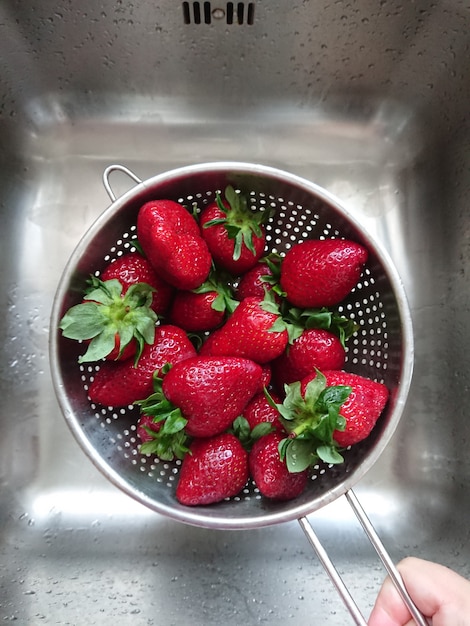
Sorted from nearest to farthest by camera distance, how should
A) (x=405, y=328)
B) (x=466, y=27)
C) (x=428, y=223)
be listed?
(x=405, y=328)
(x=466, y=27)
(x=428, y=223)

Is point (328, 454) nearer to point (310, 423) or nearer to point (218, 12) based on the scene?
point (310, 423)

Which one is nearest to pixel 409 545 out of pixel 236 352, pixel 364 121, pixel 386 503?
pixel 386 503

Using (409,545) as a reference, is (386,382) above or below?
above

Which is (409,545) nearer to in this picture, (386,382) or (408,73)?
(386,382)

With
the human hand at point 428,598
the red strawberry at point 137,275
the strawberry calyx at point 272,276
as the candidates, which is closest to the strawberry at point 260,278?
the strawberry calyx at point 272,276

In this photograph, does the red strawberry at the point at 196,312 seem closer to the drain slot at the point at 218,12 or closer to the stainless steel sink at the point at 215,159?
the stainless steel sink at the point at 215,159
